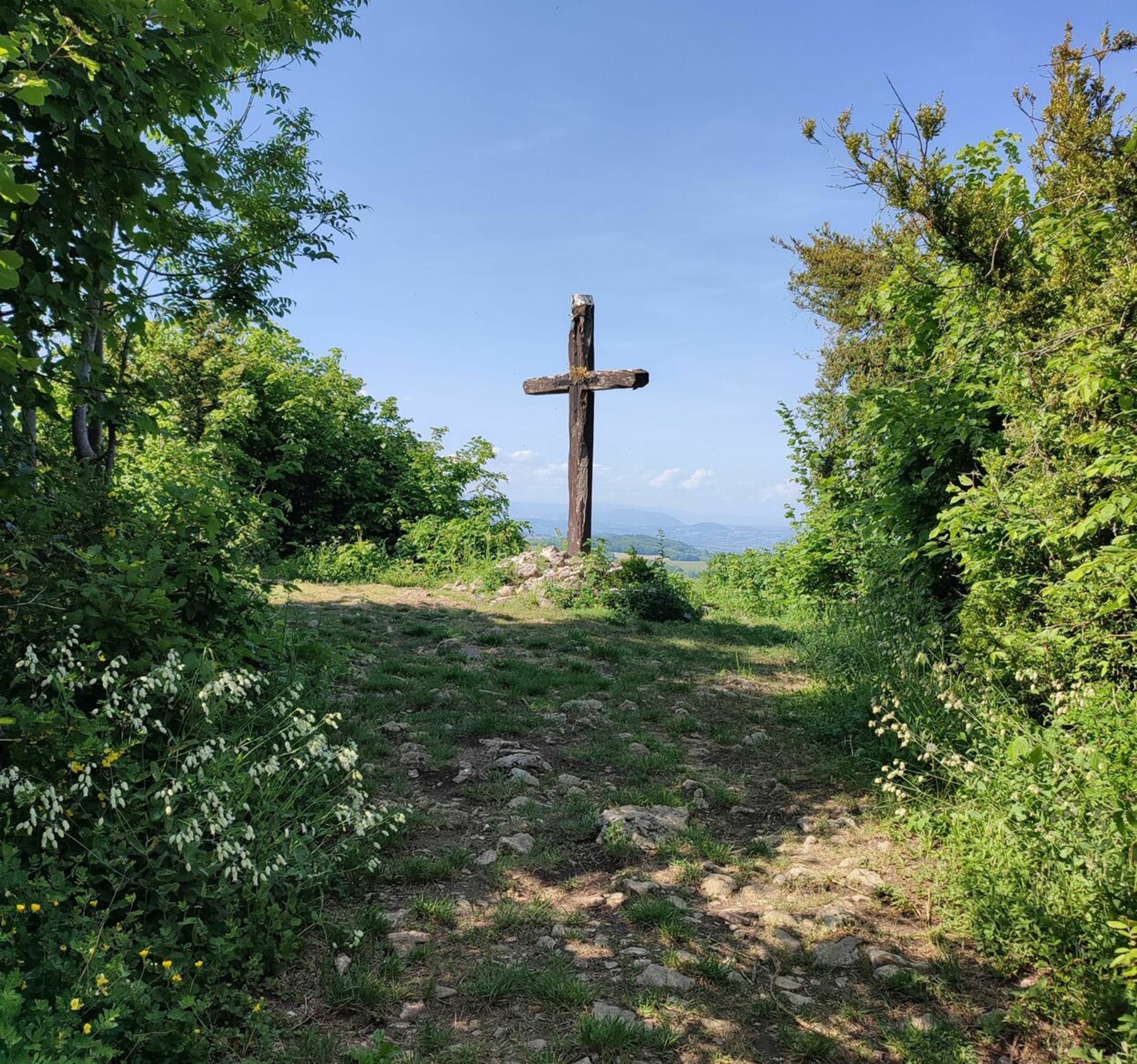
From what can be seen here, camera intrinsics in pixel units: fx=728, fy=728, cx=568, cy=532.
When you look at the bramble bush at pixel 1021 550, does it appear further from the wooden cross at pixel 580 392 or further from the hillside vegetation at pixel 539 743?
the wooden cross at pixel 580 392

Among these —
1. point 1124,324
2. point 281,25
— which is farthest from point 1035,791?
point 281,25

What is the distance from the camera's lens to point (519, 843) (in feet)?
14.8

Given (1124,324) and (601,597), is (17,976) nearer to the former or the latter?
(1124,324)

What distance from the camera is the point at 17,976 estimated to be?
2.27 meters

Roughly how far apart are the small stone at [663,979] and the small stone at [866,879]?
1342 mm

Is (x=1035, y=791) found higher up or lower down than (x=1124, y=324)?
lower down

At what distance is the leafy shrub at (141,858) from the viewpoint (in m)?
2.56

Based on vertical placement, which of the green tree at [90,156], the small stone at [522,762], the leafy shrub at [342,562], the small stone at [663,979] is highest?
the green tree at [90,156]

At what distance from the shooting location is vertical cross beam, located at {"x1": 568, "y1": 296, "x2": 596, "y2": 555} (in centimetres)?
1302

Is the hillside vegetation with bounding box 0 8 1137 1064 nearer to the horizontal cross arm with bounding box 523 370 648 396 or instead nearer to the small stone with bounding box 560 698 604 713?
the small stone with bounding box 560 698 604 713

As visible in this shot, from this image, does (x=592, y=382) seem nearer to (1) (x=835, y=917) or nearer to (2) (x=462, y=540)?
(2) (x=462, y=540)

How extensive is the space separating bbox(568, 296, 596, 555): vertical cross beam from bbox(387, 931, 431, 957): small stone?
10.0m

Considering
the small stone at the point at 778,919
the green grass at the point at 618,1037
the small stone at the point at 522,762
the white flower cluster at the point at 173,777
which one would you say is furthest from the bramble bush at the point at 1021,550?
the white flower cluster at the point at 173,777

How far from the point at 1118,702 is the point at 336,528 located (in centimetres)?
1683
